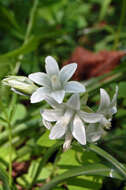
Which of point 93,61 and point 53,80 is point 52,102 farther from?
point 93,61

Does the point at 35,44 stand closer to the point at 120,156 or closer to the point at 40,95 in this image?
the point at 120,156

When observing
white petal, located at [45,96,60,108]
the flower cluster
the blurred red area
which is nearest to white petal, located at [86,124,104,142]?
the flower cluster

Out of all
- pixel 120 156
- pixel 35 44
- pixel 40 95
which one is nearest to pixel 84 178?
pixel 120 156

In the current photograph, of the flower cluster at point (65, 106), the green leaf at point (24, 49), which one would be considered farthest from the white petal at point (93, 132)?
the green leaf at point (24, 49)

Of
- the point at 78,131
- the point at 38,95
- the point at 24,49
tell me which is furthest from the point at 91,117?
the point at 24,49

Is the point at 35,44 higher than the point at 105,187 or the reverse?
higher

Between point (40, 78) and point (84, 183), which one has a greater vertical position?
point (40, 78)
